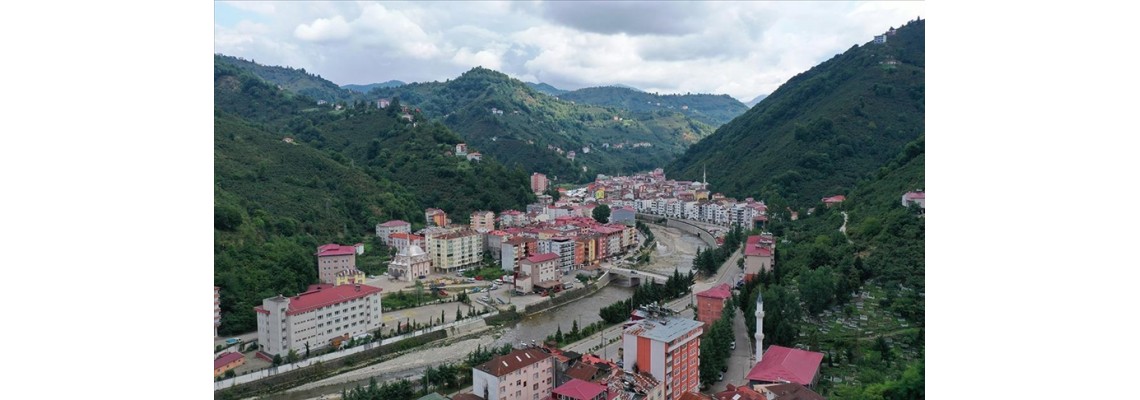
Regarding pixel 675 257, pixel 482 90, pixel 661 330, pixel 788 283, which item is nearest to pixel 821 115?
pixel 675 257

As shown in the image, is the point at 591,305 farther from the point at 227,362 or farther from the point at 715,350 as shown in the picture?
the point at 227,362

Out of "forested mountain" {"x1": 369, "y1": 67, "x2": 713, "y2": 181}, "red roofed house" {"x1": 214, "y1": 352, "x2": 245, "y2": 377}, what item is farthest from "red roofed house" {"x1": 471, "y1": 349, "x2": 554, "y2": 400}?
"forested mountain" {"x1": 369, "y1": 67, "x2": 713, "y2": 181}

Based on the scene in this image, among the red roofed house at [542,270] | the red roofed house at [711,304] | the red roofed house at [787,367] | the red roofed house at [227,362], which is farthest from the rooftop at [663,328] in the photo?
the red roofed house at [542,270]

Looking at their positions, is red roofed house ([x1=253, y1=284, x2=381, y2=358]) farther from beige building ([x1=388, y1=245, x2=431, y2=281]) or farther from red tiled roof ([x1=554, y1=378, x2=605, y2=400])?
red tiled roof ([x1=554, y1=378, x2=605, y2=400])

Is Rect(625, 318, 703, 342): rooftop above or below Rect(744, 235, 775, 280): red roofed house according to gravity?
below

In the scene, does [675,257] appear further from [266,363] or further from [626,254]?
[266,363]

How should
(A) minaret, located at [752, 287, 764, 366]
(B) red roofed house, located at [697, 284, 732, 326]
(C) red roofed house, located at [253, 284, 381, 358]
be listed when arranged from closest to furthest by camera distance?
1. (A) minaret, located at [752, 287, 764, 366]
2. (C) red roofed house, located at [253, 284, 381, 358]
3. (B) red roofed house, located at [697, 284, 732, 326]

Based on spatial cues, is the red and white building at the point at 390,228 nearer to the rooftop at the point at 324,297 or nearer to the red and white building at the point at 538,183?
the rooftop at the point at 324,297
